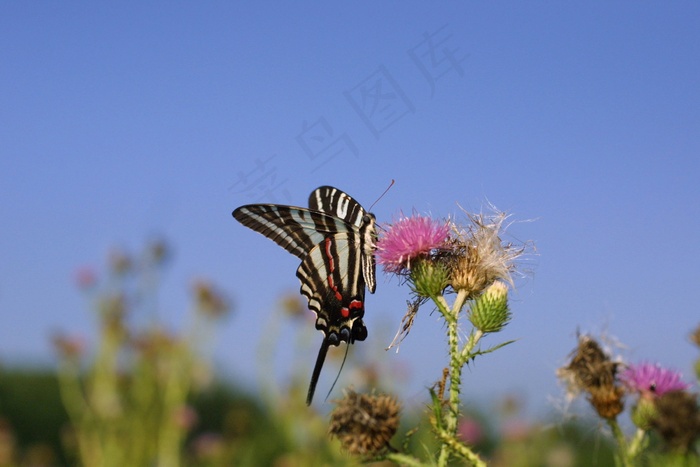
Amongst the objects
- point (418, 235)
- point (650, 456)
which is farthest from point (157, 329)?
point (650, 456)

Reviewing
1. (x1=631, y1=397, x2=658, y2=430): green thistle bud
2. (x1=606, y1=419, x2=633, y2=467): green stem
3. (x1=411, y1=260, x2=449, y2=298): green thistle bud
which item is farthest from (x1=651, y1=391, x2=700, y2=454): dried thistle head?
(x1=411, y1=260, x2=449, y2=298): green thistle bud

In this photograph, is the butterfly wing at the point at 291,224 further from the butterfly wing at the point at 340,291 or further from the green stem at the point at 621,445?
the green stem at the point at 621,445

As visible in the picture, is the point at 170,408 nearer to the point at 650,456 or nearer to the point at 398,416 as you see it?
the point at 398,416

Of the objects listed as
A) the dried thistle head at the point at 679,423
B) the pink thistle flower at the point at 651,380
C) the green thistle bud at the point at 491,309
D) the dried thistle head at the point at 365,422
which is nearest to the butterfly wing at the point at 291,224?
the green thistle bud at the point at 491,309

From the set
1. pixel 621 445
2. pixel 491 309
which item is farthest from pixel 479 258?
pixel 621 445

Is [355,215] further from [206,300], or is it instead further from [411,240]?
[206,300]

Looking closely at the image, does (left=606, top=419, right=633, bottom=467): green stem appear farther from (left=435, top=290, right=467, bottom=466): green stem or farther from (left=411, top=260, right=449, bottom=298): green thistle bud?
(left=411, top=260, right=449, bottom=298): green thistle bud
